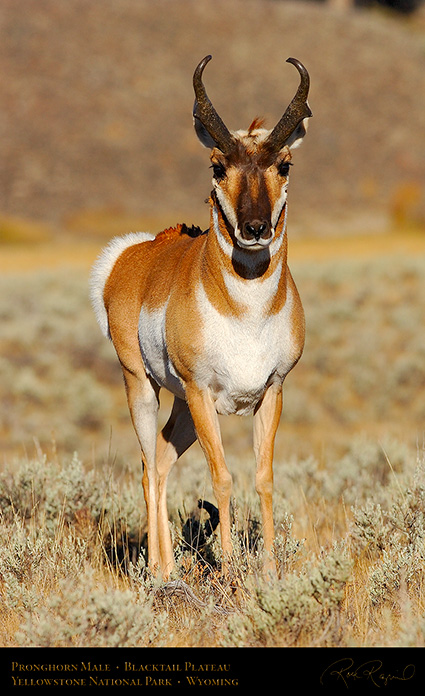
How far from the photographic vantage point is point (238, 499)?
7.14 metres

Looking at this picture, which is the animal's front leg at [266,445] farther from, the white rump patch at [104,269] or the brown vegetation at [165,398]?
the white rump patch at [104,269]

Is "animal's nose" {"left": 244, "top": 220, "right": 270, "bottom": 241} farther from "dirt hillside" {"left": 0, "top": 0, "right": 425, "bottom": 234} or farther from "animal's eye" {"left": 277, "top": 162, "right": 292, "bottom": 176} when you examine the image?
"dirt hillside" {"left": 0, "top": 0, "right": 425, "bottom": 234}

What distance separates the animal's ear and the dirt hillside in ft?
120

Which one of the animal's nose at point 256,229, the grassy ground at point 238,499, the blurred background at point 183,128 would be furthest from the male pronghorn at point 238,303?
the blurred background at point 183,128

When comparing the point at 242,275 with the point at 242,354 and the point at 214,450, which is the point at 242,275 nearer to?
the point at 242,354

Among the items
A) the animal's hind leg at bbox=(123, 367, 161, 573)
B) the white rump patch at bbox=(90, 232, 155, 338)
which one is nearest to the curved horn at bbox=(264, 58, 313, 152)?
the animal's hind leg at bbox=(123, 367, 161, 573)

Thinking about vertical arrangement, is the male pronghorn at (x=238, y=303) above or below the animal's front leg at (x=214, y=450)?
above

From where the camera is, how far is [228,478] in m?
4.92

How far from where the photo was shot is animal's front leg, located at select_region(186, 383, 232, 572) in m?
4.90

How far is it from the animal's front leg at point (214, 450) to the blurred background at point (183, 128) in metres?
14.5

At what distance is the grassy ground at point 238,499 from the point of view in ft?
13.6

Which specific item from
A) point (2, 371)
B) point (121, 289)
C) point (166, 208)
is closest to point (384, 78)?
point (166, 208)

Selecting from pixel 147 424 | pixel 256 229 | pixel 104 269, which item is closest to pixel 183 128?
pixel 104 269
